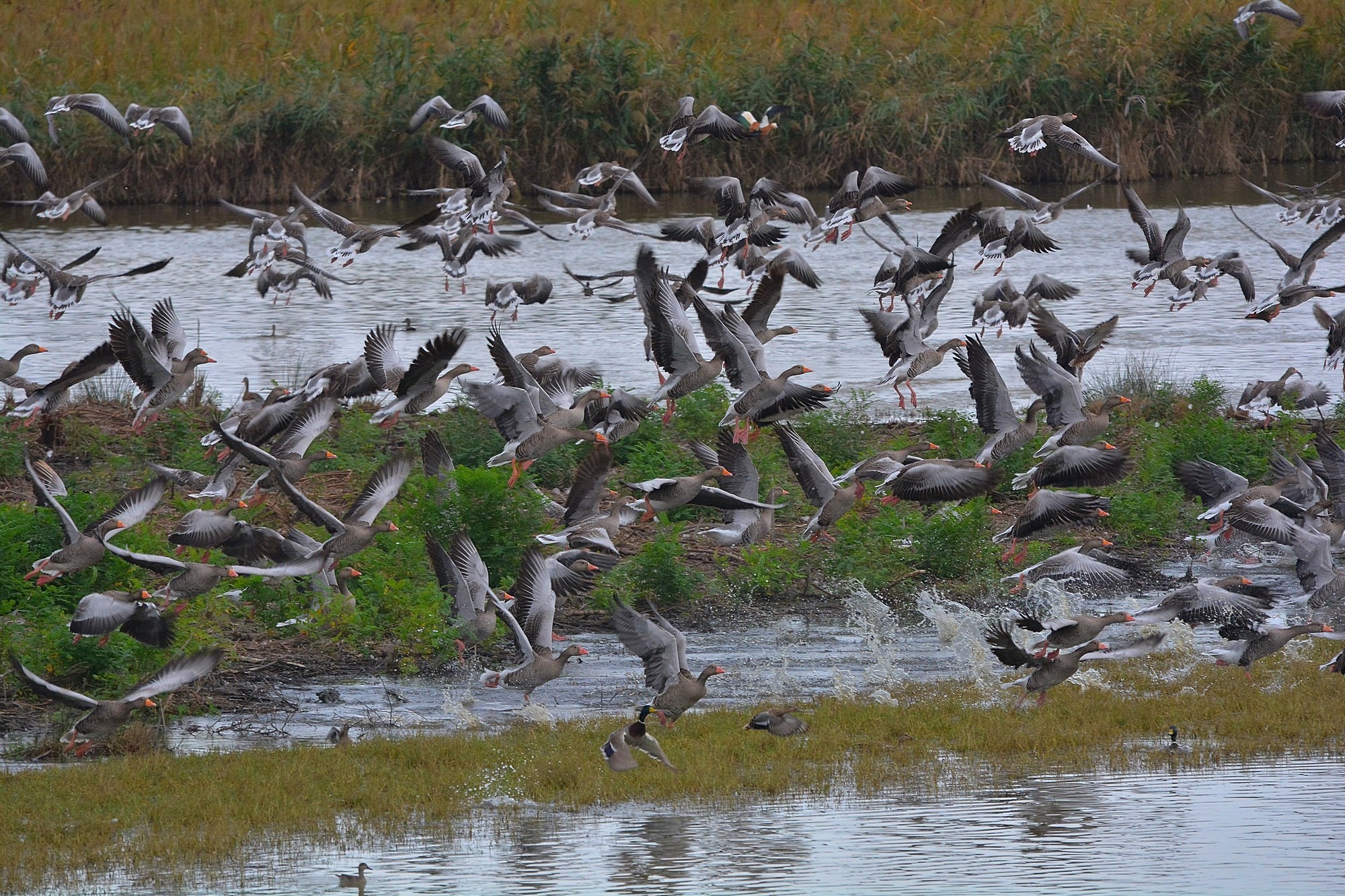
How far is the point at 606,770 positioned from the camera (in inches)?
324

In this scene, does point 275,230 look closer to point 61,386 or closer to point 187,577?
point 61,386

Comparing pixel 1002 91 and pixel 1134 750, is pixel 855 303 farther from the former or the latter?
pixel 1134 750

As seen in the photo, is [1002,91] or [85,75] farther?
[85,75]

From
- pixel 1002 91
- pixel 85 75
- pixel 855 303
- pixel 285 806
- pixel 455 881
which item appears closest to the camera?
pixel 455 881

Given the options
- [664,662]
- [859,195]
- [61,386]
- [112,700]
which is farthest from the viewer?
[859,195]

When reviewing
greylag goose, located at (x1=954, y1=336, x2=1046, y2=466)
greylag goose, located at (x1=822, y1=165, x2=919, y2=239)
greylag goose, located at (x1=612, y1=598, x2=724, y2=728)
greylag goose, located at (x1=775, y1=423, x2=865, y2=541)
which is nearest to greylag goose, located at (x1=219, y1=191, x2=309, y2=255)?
greylag goose, located at (x1=822, y1=165, x2=919, y2=239)

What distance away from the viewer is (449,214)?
18.6 metres

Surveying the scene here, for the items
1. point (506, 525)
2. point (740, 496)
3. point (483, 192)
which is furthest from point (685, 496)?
point (483, 192)

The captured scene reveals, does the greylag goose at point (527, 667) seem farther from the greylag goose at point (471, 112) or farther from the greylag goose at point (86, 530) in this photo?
the greylag goose at point (471, 112)

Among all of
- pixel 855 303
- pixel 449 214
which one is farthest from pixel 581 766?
pixel 855 303

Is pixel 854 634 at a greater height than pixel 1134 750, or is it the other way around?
pixel 1134 750

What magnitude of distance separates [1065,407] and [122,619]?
20.9 feet

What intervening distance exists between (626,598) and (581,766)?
299cm

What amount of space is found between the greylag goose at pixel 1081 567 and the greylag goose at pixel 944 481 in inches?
23.6
